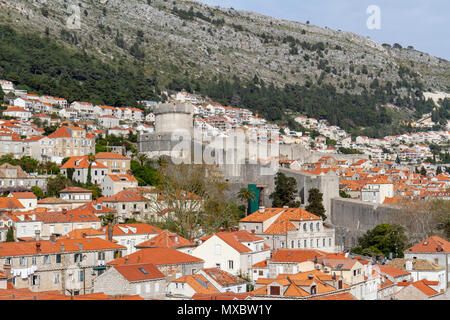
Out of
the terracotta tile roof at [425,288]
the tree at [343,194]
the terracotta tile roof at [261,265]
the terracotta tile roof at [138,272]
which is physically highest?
the tree at [343,194]

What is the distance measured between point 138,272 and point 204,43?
14097 centimetres

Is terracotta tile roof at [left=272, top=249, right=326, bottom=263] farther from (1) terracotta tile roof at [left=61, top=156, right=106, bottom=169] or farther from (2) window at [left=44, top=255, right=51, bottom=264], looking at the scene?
(1) terracotta tile roof at [left=61, top=156, right=106, bottom=169]

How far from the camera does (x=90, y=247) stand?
97.9 ft

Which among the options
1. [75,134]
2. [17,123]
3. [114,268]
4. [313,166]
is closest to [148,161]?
[75,134]

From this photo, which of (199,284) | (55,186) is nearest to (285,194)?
(55,186)

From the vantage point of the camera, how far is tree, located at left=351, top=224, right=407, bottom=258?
129ft

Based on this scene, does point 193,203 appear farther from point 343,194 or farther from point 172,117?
point 172,117

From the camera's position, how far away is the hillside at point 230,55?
422 ft

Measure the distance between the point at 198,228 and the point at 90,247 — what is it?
39.6ft

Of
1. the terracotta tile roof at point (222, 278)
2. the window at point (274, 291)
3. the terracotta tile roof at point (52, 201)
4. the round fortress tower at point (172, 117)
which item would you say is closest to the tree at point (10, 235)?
the terracotta tile roof at point (52, 201)

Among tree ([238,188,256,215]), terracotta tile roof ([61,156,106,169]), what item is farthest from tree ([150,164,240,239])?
terracotta tile roof ([61,156,106,169])

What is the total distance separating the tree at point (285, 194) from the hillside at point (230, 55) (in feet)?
246

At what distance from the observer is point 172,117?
59.8 metres

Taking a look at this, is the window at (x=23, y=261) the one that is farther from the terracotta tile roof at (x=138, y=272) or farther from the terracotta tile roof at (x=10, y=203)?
the terracotta tile roof at (x=10, y=203)
